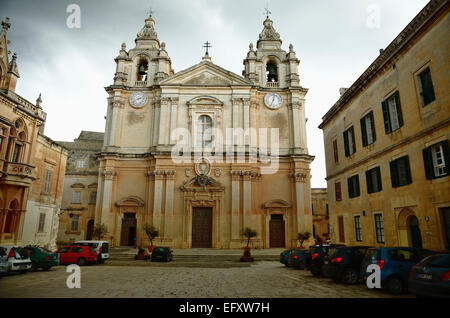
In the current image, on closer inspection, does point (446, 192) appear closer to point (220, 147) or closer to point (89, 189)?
point (220, 147)

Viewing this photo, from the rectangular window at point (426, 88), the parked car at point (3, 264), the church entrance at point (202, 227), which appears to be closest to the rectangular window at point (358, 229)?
the rectangular window at point (426, 88)

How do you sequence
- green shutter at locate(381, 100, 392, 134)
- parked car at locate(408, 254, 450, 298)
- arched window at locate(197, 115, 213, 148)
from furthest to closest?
arched window at locate(197, 115, 213, 148)
green shutter at locate(381, 100, 392, 134)
parked car at locate(408, 254, 450, 298)

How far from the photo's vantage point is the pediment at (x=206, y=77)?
2867 cm

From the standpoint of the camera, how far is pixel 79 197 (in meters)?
34.7

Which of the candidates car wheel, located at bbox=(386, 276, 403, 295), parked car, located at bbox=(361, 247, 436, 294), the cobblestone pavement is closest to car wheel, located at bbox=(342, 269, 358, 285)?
the cobblestone pavement

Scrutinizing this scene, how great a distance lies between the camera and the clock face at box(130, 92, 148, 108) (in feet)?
94.3

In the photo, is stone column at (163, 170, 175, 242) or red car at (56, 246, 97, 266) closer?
red car at (56, 246, 97, 266)

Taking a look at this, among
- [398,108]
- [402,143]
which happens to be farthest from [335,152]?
[402,143]

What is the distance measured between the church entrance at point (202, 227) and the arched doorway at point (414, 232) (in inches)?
631

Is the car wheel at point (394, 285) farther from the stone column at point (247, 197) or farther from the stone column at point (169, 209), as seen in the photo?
the stone column at point (169, 209)

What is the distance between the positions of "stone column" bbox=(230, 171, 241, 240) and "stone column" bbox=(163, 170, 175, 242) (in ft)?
17.1

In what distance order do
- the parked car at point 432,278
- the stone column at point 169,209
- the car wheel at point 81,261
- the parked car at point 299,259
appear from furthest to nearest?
1. the stone column at point 169,209
2. the car wheel at point 81,261
3. the parked car at point 299,259
4. the parked car at point 432,278

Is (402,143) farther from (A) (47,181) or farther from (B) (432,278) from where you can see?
(A) (47,181)

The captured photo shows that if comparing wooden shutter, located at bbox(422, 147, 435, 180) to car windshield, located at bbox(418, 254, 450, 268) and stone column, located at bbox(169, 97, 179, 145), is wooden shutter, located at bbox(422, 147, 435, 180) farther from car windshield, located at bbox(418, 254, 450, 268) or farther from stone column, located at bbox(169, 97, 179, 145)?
stone column, located at bbox(169, 97, 179, 145)
